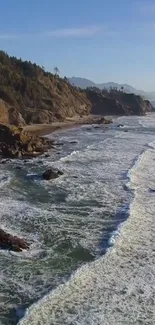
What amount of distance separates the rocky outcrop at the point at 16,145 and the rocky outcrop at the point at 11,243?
20.7 metres

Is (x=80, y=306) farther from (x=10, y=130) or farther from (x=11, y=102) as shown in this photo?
(x=11, y=102)

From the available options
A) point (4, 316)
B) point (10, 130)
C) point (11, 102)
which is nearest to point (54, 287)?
point (4, 316)

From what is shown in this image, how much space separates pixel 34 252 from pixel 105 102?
104801mm

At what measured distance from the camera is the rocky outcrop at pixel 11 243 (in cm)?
1702

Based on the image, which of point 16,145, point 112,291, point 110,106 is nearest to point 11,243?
point 112,291

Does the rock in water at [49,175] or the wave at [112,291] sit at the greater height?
the rock in water at [49,175]

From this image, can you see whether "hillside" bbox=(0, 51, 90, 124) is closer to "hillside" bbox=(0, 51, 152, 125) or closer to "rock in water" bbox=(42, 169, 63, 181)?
"hillside" bbox=(0, 51, 152, 125)

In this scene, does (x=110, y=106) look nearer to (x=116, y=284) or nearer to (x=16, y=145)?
(x=16, y=145)

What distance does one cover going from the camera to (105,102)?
394 feet

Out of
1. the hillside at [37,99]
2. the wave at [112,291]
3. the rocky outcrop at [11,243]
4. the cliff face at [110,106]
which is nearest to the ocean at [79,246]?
the wave at [112,291]

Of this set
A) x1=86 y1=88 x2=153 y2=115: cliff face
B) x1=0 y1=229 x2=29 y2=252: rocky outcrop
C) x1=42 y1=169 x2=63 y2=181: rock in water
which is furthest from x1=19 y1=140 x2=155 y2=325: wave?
x1=86 y1=88 x2=153 y2=115: cliff face

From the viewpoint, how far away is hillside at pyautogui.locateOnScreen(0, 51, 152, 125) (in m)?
69.7

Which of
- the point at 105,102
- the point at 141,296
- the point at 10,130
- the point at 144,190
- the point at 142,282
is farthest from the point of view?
the point at 105,102

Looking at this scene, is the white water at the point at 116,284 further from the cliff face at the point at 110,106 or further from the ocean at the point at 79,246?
the cliff face at the point at 110,106
